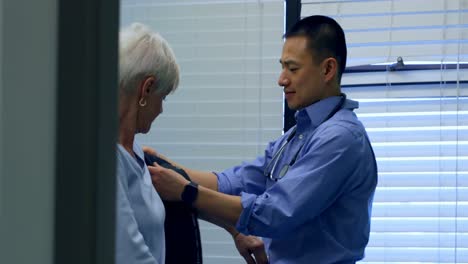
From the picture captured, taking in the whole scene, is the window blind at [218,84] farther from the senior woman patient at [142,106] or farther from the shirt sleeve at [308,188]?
the senior woman patient at [142,106]

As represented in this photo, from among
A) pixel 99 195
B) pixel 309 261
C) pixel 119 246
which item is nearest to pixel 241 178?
pixel 309 261

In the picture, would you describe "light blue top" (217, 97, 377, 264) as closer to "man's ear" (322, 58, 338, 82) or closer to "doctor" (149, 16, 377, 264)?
"doctor" (149, 16, 377, 264)

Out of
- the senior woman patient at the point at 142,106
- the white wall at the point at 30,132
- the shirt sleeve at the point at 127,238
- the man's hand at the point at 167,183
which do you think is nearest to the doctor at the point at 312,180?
the man's hand at the point at 167,183

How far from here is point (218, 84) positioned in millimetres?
2871

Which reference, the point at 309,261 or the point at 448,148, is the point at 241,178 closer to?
the point at 309,261

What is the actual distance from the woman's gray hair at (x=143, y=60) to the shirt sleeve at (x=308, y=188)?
Result: 542mm

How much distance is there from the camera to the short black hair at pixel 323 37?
2.32 meters

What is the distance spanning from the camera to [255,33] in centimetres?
284

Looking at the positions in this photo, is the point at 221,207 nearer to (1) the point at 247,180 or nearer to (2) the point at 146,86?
(1) the point at 247,180

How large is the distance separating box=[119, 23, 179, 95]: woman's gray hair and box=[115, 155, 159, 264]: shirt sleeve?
27cm

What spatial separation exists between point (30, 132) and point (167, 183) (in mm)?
1354

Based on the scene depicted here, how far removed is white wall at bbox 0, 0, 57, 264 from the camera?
2.15 ft

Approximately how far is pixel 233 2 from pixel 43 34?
2.26 metres

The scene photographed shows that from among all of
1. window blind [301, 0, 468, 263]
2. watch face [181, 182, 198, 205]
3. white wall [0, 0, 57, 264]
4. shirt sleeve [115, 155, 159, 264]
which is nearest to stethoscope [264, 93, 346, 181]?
watch face [181, 182, 198, 205]
